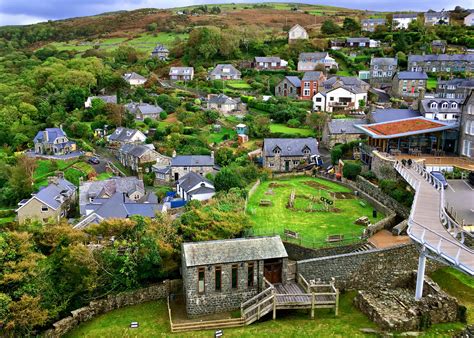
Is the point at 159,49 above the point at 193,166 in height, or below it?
above

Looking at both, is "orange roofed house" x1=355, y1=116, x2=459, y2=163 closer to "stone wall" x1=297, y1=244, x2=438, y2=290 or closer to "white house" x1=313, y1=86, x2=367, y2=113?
"stone wall" x1=297, y1=244, x2=438, y2=290

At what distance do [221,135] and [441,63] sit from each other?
129 feet

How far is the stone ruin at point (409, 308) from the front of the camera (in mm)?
18188

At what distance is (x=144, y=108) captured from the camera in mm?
69562

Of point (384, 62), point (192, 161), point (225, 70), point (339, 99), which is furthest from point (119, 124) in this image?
point (384, 62)

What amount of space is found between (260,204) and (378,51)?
64607 mm

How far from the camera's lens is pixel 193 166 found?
4956 centimetres

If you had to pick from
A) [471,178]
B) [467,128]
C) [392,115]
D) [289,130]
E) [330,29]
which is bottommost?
[289,130]

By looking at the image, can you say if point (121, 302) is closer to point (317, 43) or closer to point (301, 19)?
→ point (317, 43)

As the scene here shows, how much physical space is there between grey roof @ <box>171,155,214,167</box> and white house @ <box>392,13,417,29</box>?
7158cm

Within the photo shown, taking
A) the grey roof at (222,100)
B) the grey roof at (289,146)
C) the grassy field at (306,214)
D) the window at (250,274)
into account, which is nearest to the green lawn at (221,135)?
the grey roof at (222,100)

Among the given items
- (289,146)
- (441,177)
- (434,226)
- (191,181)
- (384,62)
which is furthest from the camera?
(384,62)

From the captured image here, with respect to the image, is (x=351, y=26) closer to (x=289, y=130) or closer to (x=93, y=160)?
(x=289, y=130)

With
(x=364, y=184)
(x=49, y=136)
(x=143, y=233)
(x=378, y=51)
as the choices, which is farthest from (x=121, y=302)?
(x=378, y=51)
